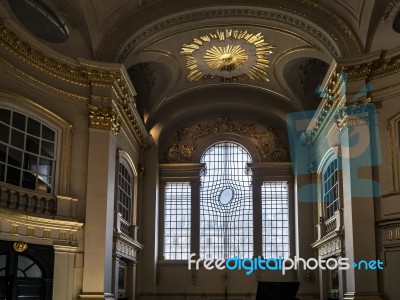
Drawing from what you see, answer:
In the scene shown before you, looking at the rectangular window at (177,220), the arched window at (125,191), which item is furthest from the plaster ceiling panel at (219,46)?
the rectangular window at (177,220)

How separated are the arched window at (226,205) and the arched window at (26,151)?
31.2 ft

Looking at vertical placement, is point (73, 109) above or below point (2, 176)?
above

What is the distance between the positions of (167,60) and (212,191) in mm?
6277

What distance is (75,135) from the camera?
52.5 feet

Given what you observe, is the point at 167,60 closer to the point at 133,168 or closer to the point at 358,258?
the point at 133,168

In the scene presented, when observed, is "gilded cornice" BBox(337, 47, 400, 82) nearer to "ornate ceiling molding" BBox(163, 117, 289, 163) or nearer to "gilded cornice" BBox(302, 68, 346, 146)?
"gilded cornice" BBox(302, 68, 346, 146)

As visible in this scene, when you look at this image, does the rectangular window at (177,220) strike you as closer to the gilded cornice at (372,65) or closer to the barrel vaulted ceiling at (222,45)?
the barrel vaulted ceiling at (222,45)

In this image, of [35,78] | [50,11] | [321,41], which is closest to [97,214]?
[35,78]

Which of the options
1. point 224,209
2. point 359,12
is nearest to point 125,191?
point 224,209

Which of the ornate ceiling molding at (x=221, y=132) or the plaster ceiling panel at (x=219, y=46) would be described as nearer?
the plaster ceiling panel at (x=219, y=46)

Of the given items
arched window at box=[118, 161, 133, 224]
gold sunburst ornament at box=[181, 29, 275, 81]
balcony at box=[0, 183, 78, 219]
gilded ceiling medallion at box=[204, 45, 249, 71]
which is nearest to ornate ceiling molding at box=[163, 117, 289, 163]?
gold sunburst ornament at box=[181, 29, 275, 81]

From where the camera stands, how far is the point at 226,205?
77.7 ft

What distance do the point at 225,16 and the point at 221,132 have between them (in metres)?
7.36

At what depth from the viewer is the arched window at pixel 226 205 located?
23.4m
